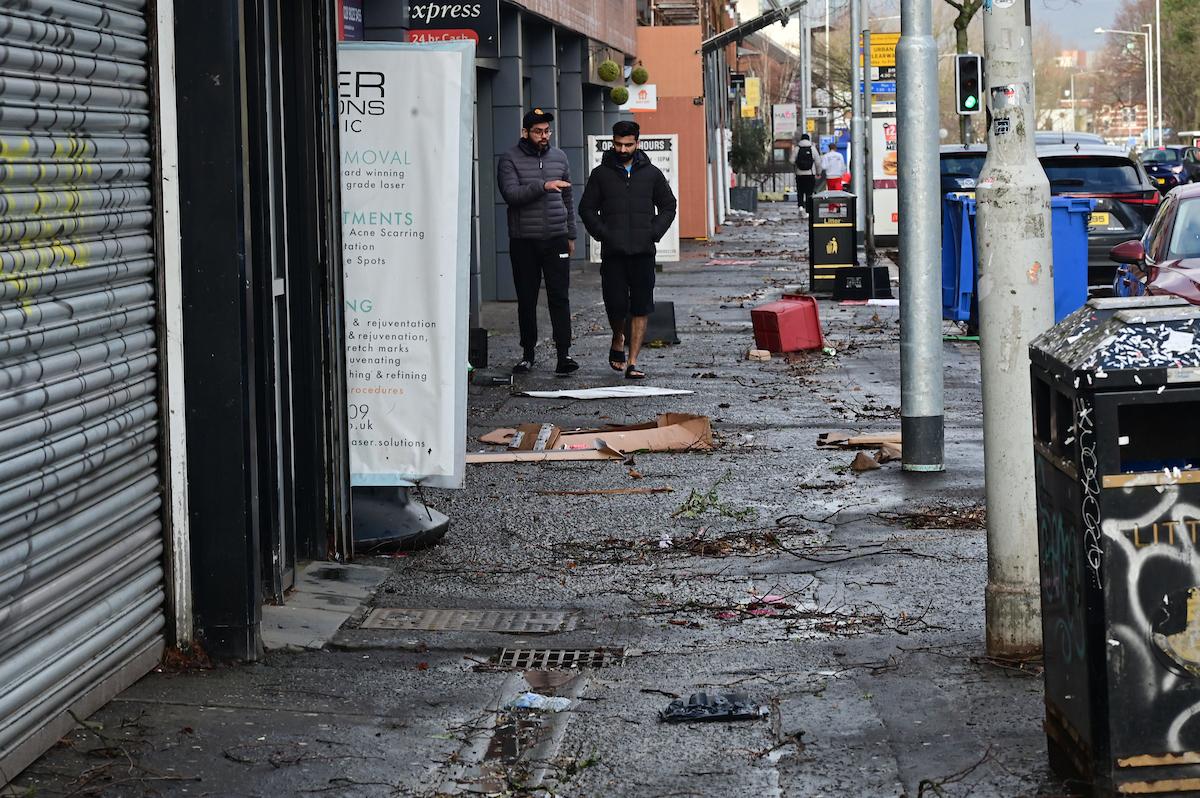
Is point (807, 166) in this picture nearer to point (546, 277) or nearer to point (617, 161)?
point (546, 277)

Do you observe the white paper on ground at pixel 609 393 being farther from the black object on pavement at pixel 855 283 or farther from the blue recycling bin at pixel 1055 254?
the black object on pavement at pixel 855 283

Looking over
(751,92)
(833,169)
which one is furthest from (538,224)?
(751,92)

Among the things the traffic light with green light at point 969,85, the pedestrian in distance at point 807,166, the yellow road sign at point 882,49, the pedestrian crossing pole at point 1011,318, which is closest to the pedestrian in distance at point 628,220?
the traffic light with green light at point 969,85

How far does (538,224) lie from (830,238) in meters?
9.48

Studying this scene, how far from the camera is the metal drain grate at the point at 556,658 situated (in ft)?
20.6

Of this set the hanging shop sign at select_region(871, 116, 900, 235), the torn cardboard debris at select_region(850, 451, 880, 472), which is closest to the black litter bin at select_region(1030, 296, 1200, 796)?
the torn cardboard debris at select_region(850, 451, 880, 472)

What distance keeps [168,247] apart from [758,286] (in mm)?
19988

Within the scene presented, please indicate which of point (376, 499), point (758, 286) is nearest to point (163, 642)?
point (376, 499)

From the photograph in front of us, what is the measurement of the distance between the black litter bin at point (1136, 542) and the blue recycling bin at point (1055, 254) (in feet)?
35.1

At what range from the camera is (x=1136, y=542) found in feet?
13.7

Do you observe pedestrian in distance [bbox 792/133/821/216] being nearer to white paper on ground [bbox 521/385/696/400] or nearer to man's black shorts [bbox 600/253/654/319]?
man's black shorts [bbox 600/253/654/319]

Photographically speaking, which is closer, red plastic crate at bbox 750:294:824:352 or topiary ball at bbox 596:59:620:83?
red plastic crate at bbox 750:294:824:352

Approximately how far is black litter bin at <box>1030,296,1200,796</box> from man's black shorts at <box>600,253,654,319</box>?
10393 millimetres

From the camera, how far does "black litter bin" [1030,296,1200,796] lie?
164 inches
